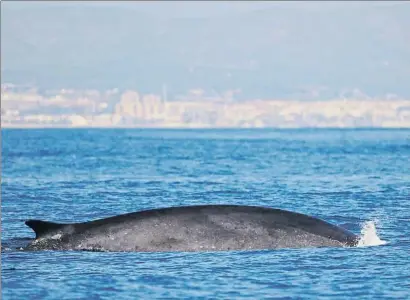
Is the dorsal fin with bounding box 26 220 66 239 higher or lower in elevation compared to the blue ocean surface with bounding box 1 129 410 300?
higher

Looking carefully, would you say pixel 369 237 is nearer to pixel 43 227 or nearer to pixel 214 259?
pixel 214 259

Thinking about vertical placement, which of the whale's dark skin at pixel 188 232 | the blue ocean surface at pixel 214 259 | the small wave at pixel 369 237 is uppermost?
the whale's dark skin at pixel 188 232

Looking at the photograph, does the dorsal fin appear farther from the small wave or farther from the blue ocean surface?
the small wave

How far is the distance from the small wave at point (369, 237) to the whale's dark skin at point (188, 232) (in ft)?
4.12

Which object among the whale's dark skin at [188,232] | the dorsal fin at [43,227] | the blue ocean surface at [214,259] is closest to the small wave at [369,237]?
the blue ocean surface at [214,259]

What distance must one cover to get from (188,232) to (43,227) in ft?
7.78

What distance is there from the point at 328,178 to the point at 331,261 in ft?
91.8

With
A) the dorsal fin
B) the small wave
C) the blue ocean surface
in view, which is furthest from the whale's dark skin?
the small wave

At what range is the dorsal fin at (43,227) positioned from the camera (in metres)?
19.5

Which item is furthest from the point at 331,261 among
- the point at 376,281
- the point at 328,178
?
the point at 328,178

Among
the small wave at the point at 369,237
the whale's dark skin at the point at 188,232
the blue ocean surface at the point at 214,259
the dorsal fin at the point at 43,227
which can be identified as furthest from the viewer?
the small wave at the point at 369,237

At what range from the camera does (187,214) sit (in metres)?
20.0

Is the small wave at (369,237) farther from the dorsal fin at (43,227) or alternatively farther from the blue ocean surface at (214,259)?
the dorsal fin at (43,227)

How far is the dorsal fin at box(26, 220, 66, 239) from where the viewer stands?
19.5 meters
